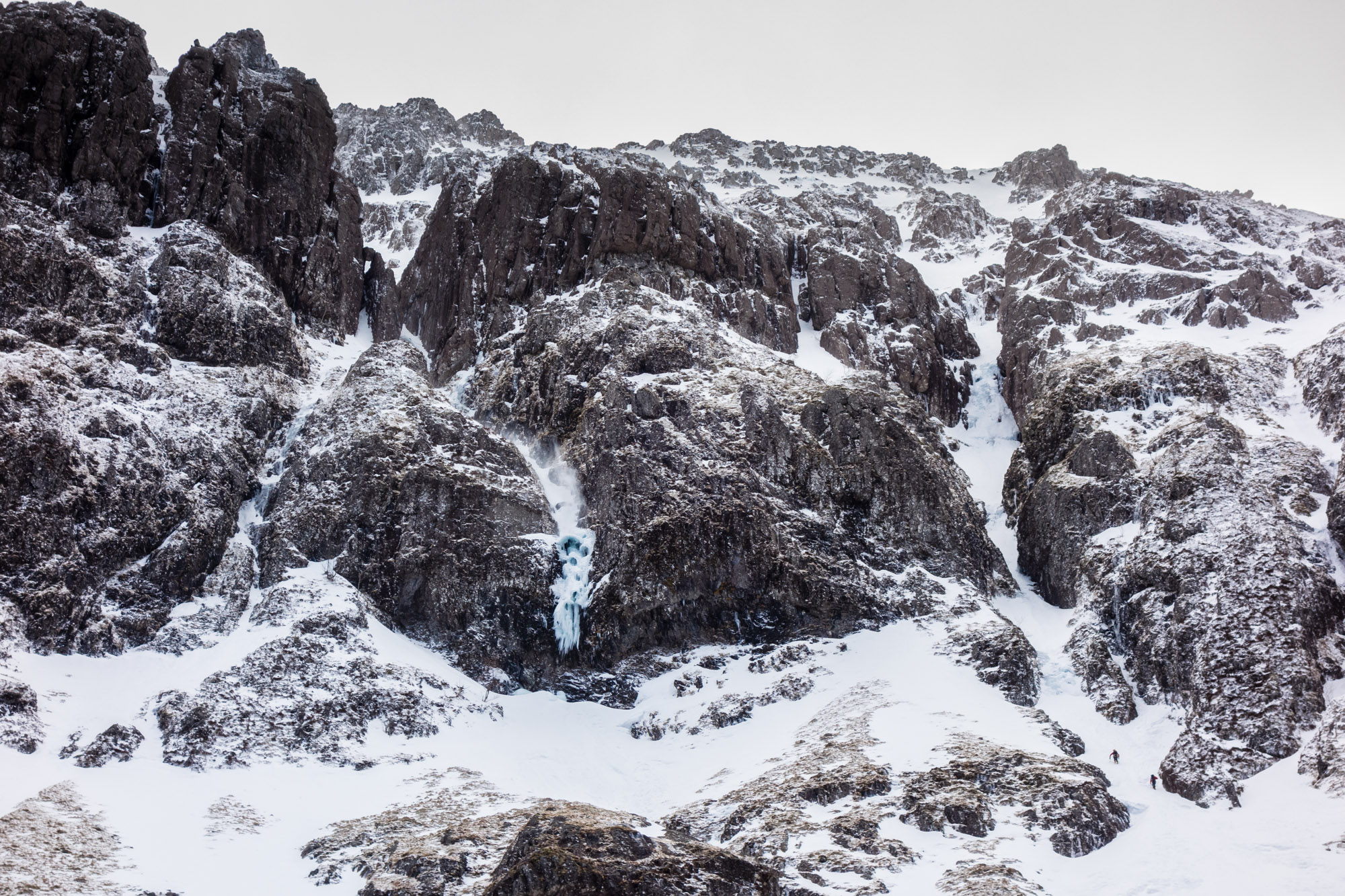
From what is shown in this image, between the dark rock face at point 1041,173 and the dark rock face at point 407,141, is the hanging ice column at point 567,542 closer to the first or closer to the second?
the dark rock face at point 407,141

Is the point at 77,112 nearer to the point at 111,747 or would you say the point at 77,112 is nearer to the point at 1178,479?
the point at 111,747

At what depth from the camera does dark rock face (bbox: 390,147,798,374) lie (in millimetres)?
78438

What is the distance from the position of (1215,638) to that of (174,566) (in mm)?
53710

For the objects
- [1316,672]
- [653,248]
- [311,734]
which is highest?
[653,248]

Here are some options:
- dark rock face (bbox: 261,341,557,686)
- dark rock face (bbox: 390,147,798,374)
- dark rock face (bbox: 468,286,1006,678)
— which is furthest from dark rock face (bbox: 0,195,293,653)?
dark rock face (bbox: 390,147,798,374)

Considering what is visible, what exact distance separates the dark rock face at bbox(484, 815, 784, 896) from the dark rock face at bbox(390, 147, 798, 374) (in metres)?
52.2

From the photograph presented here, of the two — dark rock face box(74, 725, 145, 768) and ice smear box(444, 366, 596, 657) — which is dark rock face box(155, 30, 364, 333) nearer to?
ice smear box(444, 366, 596, 657)

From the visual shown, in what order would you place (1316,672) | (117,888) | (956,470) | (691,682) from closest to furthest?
(117,888), (1316,672), (691,682), (956,470)

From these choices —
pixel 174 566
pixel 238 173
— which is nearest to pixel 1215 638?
pixel 174 566

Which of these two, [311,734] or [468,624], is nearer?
[311,734]

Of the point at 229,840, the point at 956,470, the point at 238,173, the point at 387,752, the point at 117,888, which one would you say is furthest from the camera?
the point at 238,173

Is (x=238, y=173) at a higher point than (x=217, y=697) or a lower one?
higher

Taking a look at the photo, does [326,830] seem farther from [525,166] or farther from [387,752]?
[525,166]

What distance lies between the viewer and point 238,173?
72938 mm
